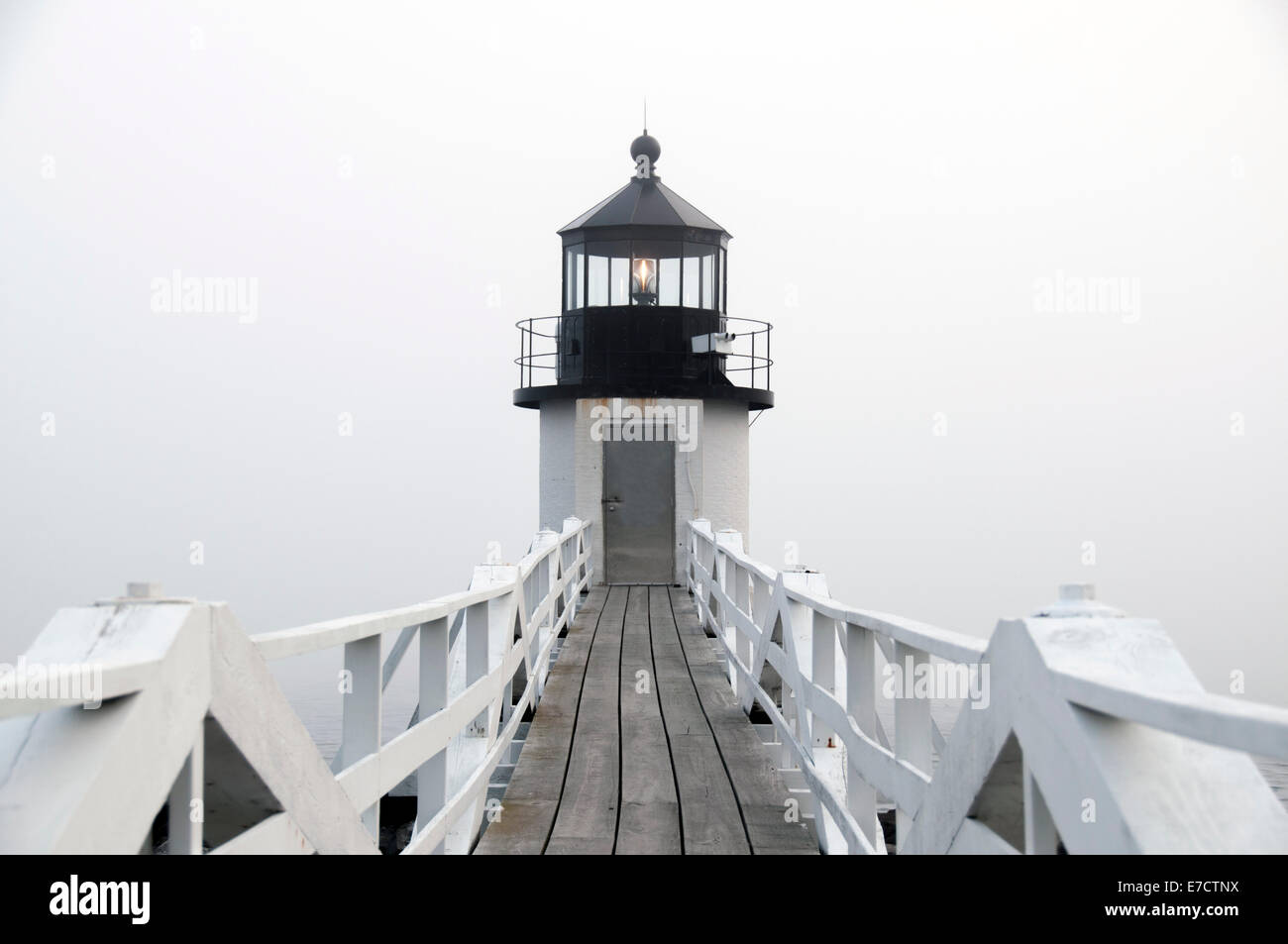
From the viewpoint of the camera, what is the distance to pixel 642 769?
764 cm

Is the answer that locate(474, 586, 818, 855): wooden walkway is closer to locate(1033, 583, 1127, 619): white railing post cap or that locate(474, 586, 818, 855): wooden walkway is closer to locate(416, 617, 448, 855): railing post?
locate(416, 617, 448, 855): railing post

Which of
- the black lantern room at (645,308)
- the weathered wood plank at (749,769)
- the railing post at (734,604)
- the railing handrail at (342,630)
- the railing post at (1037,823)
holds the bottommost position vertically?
the weathered wood plank at (749,769)

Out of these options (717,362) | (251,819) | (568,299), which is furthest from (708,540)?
(251,819)

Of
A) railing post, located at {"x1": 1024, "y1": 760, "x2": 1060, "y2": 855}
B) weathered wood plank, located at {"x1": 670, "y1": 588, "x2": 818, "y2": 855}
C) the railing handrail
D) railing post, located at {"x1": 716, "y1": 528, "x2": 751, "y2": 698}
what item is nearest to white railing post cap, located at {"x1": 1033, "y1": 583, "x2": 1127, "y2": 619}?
railing post, located at {"x1": 1024, "y1": 760, "x2": 1060, "y2": 855}

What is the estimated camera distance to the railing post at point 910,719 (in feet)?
13.4

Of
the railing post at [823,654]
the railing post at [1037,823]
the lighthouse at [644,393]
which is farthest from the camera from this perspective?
the lighthouse at [644,393]

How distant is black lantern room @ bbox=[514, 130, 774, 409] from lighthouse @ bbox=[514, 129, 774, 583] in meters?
0.02

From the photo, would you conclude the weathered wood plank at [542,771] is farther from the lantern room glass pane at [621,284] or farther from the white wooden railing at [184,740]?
the lantern room glass pane at [621,284]

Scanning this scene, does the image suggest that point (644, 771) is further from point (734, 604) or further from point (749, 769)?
point (734, 604)

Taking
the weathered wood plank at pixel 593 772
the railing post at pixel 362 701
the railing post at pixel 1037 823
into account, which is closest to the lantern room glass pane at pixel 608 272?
the weathered wood plank at pixel 593 772

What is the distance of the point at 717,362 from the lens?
758 inches

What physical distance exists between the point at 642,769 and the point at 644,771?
2.1 inches

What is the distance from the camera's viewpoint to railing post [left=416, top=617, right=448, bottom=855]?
5098 mm

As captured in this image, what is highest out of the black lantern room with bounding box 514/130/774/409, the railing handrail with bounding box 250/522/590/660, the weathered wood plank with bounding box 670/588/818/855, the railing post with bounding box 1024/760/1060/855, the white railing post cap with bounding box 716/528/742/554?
the black lantern room with bounding box 514/130/774/409
